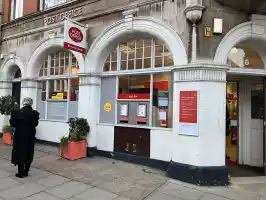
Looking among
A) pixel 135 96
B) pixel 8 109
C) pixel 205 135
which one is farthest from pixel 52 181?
pixel 8 109

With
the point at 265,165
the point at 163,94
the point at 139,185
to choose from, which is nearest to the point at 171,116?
the point at 163,94

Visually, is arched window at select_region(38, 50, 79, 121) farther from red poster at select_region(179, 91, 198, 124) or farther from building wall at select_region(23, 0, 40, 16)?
red poster at select_region(179, 91, 198, 124)

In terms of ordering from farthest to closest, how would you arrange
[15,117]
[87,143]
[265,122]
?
1. [87,143]
2. [265,122]
3. [15,117]

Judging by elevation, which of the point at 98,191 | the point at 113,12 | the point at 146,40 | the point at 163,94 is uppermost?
the point at 113,12

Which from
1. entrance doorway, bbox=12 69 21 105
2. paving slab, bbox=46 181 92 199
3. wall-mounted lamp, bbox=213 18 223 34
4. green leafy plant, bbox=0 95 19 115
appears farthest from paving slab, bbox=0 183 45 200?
entrance doorway, bbox=12 69 21 105

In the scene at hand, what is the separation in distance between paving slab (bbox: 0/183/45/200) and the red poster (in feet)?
11.8

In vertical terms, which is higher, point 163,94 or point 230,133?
point 163,94

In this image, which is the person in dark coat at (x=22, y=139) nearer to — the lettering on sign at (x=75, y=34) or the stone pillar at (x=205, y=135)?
the lettering on sign at (x=75, y=34)

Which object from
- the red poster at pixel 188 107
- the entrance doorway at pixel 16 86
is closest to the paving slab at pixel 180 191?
the red poster at pixel 188 107

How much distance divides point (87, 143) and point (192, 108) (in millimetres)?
3738

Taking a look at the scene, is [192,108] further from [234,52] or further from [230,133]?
[230,133]

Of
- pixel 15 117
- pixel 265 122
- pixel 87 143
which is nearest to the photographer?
pixel 15 117

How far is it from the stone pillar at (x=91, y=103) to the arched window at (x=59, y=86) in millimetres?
745

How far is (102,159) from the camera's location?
6988mm
